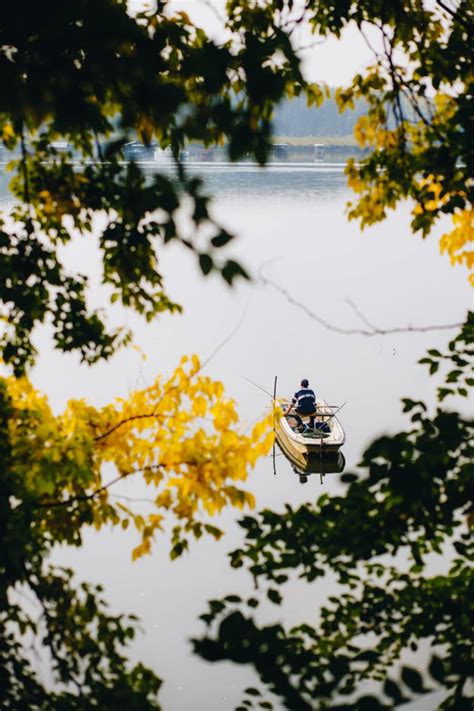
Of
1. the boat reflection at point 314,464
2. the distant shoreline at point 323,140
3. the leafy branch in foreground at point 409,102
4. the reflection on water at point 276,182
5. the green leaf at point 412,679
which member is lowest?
the boat reflection at point 314,464

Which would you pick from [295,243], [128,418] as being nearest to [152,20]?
[128,418]

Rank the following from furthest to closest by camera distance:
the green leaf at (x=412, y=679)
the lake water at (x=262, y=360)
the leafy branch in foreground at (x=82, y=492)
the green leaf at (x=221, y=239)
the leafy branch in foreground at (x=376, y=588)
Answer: the lake water at (x=262, y=360), the leafy branch in foreground at (x=82, y=492), the leafy branch in foreground at (x=376, y=588), the green leaf at (x=412, y=679), the green leaf at (x=221, y=239)

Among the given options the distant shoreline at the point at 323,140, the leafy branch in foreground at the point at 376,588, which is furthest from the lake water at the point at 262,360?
the distant shoreline at the point at 323,140

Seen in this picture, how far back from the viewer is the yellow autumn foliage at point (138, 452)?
4.12 m

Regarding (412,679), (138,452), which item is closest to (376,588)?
(412,679)

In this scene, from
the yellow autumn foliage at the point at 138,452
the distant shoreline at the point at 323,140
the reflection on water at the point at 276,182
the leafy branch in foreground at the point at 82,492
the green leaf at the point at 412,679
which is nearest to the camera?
the green leaf at the point at 412,679

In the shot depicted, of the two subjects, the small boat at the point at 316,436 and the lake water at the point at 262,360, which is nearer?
the lake water at the point at 262,360

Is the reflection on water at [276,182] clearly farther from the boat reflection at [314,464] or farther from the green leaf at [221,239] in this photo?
the green leaf at [221,239]

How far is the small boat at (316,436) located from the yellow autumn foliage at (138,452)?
15149mm

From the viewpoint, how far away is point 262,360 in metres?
28.6

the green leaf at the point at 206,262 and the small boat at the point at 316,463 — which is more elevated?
the green leaf at the point at 206,262

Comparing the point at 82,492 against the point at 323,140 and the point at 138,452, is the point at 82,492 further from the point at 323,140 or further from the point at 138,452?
the point at 323,140

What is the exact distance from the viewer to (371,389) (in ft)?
85.2

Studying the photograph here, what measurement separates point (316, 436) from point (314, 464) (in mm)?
697
